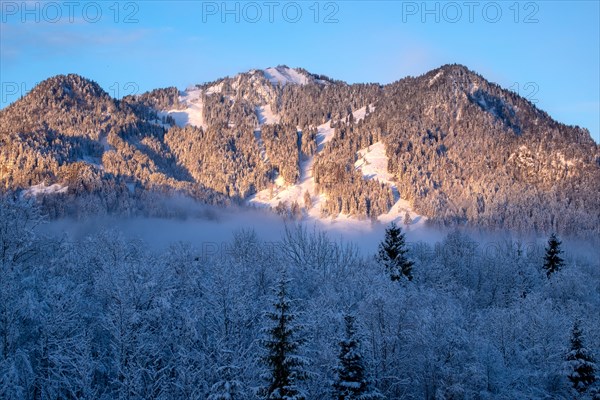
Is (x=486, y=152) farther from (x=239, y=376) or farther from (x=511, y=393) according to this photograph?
(x=239, y=376)

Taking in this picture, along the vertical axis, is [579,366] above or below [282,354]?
below

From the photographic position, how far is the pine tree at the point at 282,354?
85.0 feet

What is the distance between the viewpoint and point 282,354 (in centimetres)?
2606

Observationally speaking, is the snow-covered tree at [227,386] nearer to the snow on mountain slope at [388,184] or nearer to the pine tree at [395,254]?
the pine tree at [395,254]

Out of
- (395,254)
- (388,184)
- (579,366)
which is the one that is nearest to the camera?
(579,366)

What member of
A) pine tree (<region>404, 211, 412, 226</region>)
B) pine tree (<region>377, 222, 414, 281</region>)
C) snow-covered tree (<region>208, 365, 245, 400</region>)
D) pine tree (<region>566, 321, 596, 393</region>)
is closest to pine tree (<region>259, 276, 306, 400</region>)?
snow-covered tree (<region>208, 365, 245, 400</region>)

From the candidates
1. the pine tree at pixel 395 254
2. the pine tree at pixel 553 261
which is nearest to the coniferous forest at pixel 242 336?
the pine tree at pixel 395 254

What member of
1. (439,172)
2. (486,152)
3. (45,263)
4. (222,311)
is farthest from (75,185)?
(222,311)

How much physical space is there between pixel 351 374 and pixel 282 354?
16.0ft

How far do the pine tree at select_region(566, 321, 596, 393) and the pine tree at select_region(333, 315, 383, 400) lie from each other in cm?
1723

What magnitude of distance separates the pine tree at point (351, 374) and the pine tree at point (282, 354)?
3.32 m

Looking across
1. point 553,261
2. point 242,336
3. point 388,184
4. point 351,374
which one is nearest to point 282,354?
point 351,374

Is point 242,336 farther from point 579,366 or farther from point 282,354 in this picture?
point 579,366

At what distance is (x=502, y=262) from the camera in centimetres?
8538
